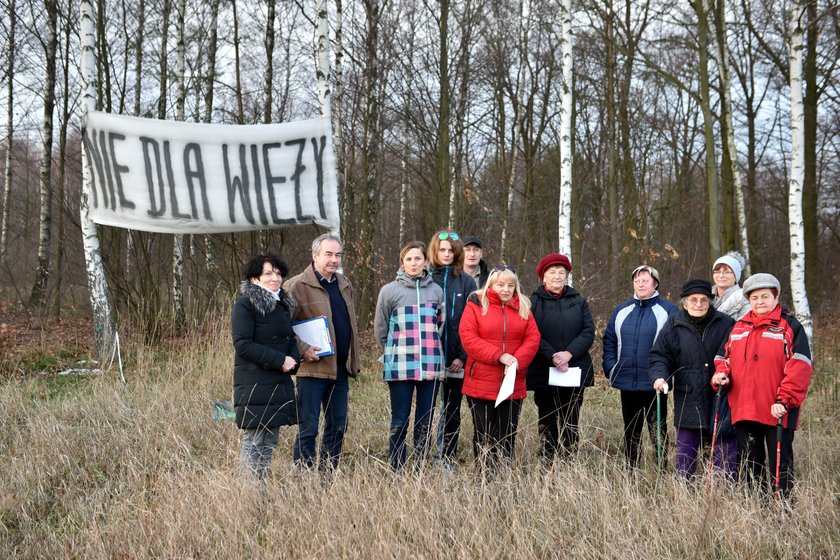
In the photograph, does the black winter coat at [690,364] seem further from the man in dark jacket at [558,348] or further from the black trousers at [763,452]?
the man in dark jacket at [558,348]

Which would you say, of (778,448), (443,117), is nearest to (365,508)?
(778,448)

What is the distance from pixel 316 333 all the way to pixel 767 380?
2603mm

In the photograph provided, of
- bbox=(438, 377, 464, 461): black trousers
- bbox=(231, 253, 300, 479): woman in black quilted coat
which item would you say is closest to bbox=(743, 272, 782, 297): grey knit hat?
bbox=(438, 377, 464, 461): black trousers

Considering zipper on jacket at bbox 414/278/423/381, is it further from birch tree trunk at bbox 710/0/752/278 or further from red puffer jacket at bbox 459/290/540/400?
birch tree trunk at bbox 710/0/752/278

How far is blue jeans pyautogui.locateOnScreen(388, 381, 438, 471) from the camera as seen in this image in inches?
177

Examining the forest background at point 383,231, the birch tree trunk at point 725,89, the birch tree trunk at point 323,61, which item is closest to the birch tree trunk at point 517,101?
the forest background at point 383,231

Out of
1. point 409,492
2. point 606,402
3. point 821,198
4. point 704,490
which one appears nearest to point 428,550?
point 409,492

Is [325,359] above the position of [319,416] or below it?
above

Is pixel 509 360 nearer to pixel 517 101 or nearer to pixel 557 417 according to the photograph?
pixel 557 417

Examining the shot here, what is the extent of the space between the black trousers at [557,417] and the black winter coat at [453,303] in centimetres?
63

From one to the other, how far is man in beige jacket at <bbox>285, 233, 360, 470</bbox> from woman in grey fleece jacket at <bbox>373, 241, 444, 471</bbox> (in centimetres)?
24

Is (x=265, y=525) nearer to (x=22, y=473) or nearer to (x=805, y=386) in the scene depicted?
(x=22, y=473)

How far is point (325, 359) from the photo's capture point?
4.36 metres

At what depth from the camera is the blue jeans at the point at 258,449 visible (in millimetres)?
4055
